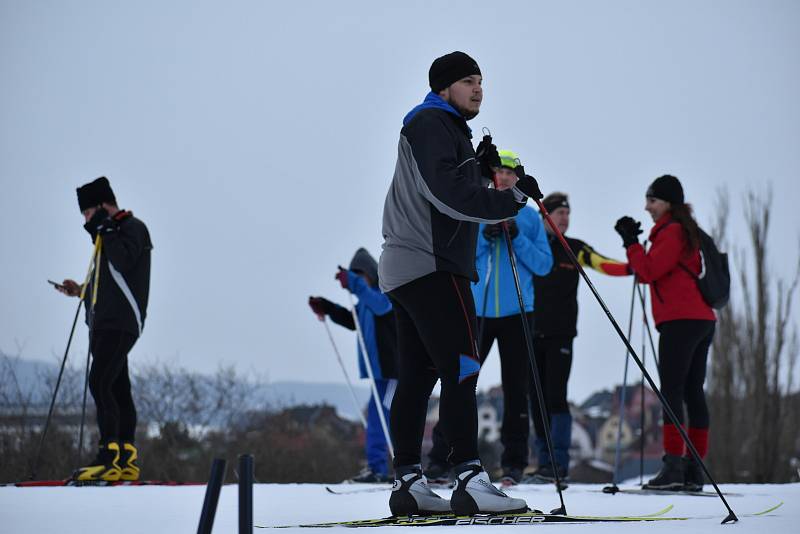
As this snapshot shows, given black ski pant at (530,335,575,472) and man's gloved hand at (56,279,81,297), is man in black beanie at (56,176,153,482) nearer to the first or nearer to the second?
man's gloved hand at (56,279,81,297)

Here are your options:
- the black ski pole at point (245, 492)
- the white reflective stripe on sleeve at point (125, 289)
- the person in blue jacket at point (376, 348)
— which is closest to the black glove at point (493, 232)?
the person in blue jacket at point (376, 348)

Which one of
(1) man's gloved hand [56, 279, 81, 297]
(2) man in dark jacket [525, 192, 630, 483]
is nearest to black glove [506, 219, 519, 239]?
(2) man in dark jacket [525, 192, 630, 483]

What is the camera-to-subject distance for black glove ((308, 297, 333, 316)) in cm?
666

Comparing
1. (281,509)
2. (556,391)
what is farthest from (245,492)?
(556,391)

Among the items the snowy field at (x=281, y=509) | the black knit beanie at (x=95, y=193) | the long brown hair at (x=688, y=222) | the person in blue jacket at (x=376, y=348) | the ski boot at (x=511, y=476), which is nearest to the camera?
the snowy field at (x=281, y=509)

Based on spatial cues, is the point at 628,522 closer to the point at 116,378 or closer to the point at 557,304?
the point at 557,304

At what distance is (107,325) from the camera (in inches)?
205

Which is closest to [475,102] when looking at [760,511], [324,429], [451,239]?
[451,239]

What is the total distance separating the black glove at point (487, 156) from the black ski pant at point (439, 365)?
0.48 m

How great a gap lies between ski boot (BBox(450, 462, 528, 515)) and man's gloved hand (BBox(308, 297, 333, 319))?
387 cm

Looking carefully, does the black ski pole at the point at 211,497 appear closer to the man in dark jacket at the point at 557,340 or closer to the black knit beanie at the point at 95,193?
the man in dark jacket at the point at 557,340

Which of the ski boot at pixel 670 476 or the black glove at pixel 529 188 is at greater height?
the black glove at pixel 529 188

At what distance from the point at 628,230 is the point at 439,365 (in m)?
2.19

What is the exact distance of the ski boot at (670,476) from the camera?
4531mm
